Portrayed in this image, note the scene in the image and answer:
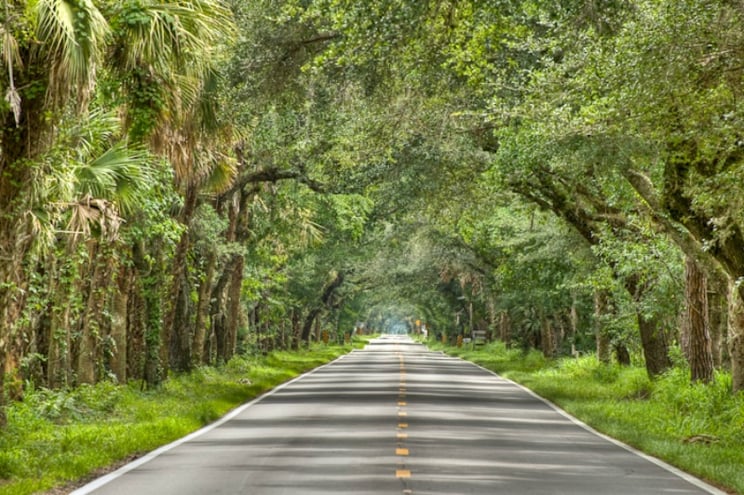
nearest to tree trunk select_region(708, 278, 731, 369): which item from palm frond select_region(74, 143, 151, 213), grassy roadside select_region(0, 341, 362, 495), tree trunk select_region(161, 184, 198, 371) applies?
grassy roadside select_region(0, 341, 362, 495)

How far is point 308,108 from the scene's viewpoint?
85.1 ft

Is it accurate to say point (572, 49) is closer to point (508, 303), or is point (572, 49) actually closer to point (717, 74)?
point (717, 74)

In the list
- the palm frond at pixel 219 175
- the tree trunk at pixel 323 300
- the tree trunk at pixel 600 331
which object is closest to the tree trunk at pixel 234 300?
the tree trunk at pixel 600 331

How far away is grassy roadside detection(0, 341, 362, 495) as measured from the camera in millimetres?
14344

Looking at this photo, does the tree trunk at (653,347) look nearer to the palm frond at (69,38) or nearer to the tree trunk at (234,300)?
the tree trunk at (234,300)

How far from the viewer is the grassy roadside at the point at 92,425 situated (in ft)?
47.1

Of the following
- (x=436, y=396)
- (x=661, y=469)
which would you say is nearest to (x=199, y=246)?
(x=436, y=396)

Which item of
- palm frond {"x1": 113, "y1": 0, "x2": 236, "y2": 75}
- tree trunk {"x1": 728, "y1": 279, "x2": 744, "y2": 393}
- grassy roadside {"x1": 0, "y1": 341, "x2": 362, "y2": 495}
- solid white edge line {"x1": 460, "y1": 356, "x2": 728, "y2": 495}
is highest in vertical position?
palm frond {"x1": 113, "y1": 0, "x2": 236, "y2": 75}

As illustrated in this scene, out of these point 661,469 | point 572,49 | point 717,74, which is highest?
point 572,49

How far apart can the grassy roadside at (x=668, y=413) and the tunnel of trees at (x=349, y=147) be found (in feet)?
2.99

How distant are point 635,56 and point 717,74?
39.2 inches

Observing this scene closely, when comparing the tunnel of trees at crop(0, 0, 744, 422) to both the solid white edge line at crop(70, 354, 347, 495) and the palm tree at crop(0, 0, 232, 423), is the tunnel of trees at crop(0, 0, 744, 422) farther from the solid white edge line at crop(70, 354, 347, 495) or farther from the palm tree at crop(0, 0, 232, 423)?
the solid white edge line at crop(70, 354, 347, 495)

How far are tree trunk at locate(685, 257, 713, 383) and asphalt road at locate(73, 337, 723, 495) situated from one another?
9.37 ft

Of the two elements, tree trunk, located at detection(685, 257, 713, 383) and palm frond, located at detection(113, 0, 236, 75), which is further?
tree trunk, located at detection(685, 257, 713, 383)
